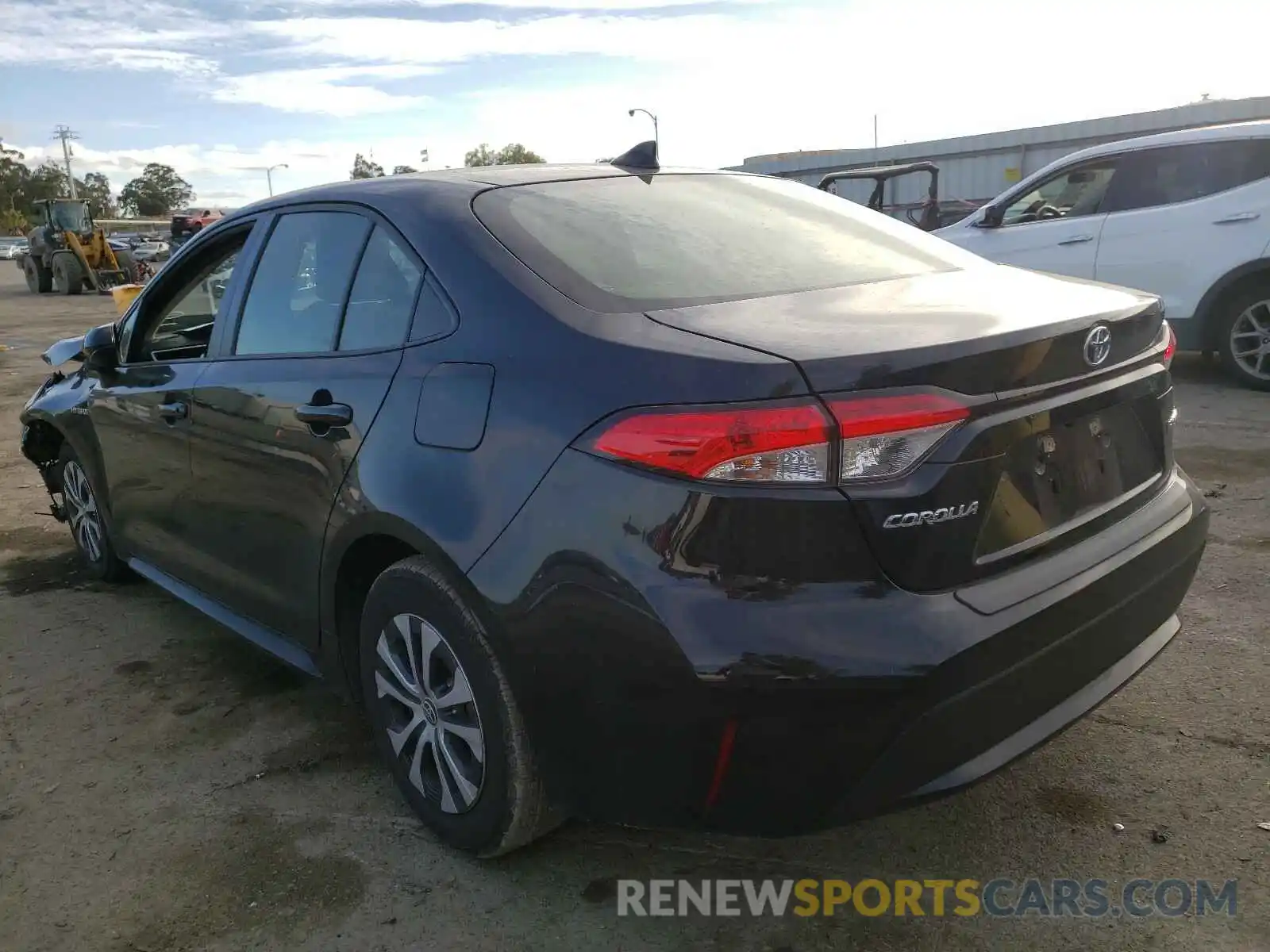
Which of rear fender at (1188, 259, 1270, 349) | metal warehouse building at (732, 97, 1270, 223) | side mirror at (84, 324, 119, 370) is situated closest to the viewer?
side mirror at (84, 324, 119, 370)

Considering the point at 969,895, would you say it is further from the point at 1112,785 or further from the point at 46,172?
the point at 46,172

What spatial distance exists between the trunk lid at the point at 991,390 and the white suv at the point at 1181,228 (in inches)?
200

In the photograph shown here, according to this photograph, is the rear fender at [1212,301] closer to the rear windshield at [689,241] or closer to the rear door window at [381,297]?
the rear windshield at [689,241]

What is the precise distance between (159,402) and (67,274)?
26.8m

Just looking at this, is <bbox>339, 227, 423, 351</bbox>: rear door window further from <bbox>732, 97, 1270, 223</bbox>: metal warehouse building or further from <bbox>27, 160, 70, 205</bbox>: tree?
<bbox>27, 160, 70, 205</bbox>: tree

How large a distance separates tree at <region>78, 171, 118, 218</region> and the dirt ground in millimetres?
125744

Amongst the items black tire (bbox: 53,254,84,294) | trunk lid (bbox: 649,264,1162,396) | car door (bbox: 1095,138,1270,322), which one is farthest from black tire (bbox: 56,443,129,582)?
black tire (bbox: 53,254,84,294)

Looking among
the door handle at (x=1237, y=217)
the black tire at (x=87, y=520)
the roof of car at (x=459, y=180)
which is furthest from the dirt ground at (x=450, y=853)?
the door handle at (x=1237, y=217)

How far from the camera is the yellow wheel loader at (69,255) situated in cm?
2652

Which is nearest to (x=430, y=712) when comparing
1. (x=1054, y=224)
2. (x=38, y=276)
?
(x=1054, y=224)

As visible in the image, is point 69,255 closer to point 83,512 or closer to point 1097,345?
point 83,512

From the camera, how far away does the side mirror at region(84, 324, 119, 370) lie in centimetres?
404

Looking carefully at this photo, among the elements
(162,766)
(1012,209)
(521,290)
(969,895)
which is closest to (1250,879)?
(969,895)

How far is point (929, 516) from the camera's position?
1.91m
